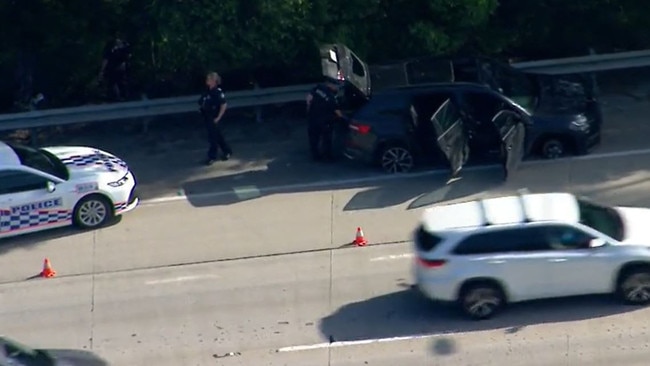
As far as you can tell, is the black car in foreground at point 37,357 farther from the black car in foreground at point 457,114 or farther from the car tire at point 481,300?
the black car in foreground at point 457,114

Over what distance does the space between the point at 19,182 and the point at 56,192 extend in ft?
1.81

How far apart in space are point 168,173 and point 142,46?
12.9 ft

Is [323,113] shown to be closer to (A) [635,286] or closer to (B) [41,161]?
(B) [41,161]

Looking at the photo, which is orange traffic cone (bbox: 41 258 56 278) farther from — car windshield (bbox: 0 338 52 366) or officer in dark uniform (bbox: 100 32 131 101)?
officer in dark uniform (bbox: 100 32 131 101)

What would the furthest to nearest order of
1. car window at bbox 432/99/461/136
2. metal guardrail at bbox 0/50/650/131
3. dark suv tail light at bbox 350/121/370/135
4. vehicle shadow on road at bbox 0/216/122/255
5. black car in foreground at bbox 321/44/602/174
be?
metal guardrail at bbox 0/50/650/131 → dark suv tail light at bbox 350/121/370/135 → black car in foreground at bbox 321/44/602/174 → car window at bbox 432/99/461/136 → vehicle shadow on road at bbox 0/216/122/255

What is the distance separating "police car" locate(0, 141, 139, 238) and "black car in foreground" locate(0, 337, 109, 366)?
18.3ft

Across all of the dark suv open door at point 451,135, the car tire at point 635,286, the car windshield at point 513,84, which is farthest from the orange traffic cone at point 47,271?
the car tire at point 635,286

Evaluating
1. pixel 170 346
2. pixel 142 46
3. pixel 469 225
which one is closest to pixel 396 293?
pixel 469 225

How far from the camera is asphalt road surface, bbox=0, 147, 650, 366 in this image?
16.5m

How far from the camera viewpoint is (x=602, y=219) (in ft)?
56.9

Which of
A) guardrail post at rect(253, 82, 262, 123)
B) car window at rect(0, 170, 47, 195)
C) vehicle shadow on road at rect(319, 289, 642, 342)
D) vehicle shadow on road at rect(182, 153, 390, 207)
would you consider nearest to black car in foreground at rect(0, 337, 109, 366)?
vehicle shadow on road at rect(319, 289, 642, 342)

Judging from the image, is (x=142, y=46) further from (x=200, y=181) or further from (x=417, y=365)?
(x=417, y=365)

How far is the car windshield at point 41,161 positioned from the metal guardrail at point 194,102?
3.04m

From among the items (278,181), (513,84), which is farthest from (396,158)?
(513,84)
